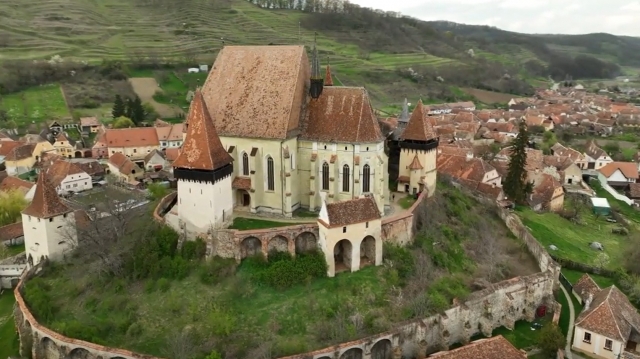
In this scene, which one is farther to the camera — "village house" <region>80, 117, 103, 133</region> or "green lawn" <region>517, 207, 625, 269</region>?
"village house" <region>80, 117, 103, 133</region>

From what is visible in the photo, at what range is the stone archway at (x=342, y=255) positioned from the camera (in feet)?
127

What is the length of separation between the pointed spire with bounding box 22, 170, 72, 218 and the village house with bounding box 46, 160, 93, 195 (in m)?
27.7

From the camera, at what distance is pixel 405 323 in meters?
35.7

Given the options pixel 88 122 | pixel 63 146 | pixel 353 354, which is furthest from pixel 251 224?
pixel 88 122

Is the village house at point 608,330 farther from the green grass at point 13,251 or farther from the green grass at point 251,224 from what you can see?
the green grass at point 13,251

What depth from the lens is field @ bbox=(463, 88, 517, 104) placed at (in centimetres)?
15962

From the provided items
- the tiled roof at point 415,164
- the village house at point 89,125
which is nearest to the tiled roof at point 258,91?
the tiled roof at point 415,164

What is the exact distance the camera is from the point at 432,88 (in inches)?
5979

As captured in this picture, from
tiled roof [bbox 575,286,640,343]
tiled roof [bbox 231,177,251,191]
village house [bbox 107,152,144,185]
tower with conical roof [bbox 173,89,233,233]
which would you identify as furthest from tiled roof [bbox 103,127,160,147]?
tiled roof [bbox 575,286,640,343]

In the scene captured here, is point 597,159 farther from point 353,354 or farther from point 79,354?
point 79,354

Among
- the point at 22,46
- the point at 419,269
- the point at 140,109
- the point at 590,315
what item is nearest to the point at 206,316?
the point at 419,269

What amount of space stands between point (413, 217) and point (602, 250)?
2525cm

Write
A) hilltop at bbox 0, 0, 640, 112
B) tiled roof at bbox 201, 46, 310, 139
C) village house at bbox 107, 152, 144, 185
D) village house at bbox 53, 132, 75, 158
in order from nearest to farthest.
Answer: tiled roof at bbox 201, 46, 310, 139 < village house at bbox 107, 152, 144, 185 < village house at bbox 53, 132, 75, 158 < hilltop at bbox 0, 0, 640, 112

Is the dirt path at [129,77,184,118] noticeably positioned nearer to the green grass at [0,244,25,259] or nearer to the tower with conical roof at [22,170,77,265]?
the green grass at [0,244,25,259]
